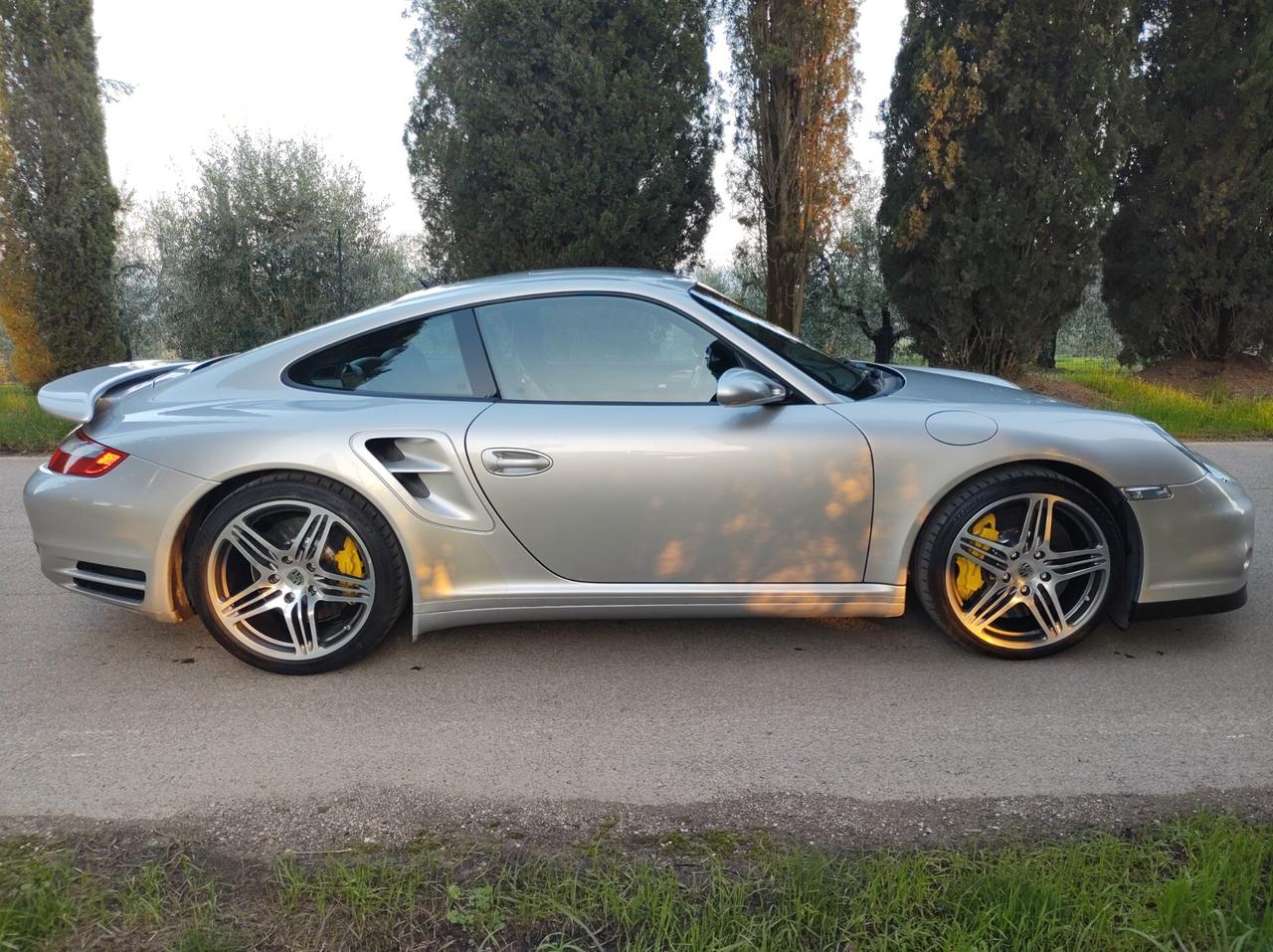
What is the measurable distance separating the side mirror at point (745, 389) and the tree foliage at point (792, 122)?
7.51m

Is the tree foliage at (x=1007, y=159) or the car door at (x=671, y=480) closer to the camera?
the car door at (x=671, y=480)

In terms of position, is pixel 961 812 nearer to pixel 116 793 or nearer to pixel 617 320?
pixel 617 320

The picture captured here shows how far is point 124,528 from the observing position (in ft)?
10.5

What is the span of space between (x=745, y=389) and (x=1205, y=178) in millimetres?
9784

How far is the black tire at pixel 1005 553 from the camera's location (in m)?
3.24

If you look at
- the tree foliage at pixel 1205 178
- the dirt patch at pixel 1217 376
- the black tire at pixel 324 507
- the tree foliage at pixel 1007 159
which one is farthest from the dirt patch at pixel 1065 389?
the black tire at pixel 324 507

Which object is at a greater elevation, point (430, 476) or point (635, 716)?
point (430, 476)

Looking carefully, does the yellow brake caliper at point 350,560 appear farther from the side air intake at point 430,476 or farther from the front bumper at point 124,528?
the front bumper at point 124,528

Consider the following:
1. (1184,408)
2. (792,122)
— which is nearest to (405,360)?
(792,122)

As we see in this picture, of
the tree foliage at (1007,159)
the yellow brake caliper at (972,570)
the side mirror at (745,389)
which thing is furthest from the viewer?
the tree foliage at (1007,159)

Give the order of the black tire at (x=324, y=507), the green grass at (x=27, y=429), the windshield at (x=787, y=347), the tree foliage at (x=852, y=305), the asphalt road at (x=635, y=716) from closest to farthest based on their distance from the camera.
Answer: the asphalt road at (x=635, y=716), the black tire at (x=324, y=507), the windshield at (x=787, y=347), the green grass at (x=27, y=429), the tree foliage at (x=852, y=305)

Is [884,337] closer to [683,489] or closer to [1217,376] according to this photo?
[1217,376]

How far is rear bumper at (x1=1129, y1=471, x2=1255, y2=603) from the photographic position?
3.24m

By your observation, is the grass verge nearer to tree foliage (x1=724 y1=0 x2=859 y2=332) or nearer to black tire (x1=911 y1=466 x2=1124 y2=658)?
tree foliage (x1=724 y1=0 x2=859 y2=332)
